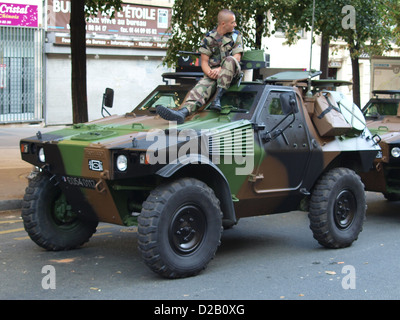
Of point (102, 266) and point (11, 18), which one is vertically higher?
point (11, 18)

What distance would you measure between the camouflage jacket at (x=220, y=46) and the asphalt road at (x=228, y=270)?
2.25 meters

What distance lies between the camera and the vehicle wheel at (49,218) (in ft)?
22.9

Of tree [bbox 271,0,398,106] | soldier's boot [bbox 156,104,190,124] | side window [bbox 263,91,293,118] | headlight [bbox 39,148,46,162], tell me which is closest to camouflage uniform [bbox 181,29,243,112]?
soldier's boot [bbox 156,104,190,124]

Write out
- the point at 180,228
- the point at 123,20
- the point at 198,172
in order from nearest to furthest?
the point at 180,228, the point at 198,172, the point at 123,20

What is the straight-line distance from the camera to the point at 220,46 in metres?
7.66

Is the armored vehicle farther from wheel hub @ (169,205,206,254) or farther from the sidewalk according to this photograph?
the sidewalk

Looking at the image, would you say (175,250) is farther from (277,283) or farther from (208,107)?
(208,107)

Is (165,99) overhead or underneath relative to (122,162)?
overhead

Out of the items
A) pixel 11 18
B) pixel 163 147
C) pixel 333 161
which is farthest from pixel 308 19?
pixel 11 18

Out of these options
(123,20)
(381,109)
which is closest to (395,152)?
(381,109)

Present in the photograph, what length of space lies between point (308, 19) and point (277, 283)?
826 cm

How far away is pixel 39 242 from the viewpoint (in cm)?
706

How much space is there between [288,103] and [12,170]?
7244 millimetres

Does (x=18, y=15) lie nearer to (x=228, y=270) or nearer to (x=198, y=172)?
(x=198, y=172)
